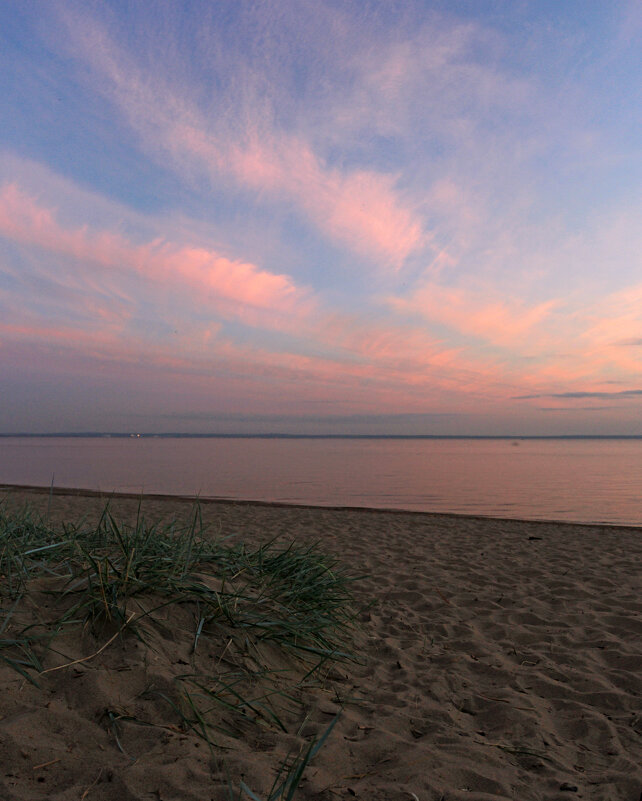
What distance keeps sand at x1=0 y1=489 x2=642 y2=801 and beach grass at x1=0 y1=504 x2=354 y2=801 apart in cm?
6

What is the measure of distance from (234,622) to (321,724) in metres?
0.79

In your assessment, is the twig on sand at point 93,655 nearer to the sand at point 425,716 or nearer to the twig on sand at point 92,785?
the sand at point 425,716

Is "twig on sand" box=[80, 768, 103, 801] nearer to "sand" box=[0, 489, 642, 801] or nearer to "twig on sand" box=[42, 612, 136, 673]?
"sand" box=[0, 489, 642, 801]

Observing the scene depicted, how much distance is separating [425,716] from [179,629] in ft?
4.62

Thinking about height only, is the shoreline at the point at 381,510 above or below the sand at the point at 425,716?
below

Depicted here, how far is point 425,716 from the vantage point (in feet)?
8.93

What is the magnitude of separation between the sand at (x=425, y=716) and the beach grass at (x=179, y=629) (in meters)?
0.06

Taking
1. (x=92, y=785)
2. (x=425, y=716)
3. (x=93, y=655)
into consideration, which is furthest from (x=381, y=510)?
(x=92, y=785)

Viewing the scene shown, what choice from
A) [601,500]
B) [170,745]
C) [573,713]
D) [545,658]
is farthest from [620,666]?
[601,500]

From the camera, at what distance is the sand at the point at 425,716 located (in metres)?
1.91

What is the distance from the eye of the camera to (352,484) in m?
21.5

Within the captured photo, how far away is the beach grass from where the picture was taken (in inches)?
91.5

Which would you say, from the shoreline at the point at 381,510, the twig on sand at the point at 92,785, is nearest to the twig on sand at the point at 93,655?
the twig on sand at the point at 92,785

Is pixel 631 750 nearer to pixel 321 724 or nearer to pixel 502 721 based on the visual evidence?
pixel 502 721
